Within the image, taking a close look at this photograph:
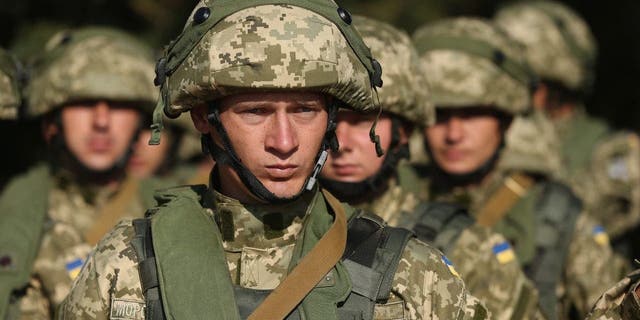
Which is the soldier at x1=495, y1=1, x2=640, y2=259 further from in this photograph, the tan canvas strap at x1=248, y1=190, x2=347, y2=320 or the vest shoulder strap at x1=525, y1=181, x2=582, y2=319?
the tan canvas strap at x1=248, y1=190, x2=347, y2=320

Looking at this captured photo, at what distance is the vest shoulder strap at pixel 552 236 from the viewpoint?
849 cm

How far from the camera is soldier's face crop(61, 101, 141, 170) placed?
8977mm

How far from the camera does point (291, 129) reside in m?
5.31

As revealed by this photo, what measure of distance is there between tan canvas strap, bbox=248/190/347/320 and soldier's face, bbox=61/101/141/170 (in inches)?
150

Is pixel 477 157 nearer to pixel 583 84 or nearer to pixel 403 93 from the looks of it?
pixel 403 93

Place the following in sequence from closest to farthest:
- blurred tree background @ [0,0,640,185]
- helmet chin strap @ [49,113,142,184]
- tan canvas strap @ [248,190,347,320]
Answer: tan canvas strap @ [248,190,347,320], helmet chin strap @ [49,113,142,184], blurred tree background @ [0,0,640,185]

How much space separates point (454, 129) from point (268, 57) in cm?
363

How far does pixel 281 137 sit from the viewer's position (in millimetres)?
5273

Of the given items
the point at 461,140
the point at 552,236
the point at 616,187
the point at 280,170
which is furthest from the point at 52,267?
the point at 616,187

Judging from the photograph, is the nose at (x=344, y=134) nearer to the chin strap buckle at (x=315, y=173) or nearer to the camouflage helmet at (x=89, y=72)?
the chin strap buckle at (x=315, y=173)

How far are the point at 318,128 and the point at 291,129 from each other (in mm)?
154

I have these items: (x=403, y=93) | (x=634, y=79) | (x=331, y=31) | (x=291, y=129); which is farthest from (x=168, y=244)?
(x=634, y=79)

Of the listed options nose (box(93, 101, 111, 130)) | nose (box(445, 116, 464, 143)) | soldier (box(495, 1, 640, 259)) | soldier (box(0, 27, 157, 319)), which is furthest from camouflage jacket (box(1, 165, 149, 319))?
soldier (box(495, 1, 640, 259))

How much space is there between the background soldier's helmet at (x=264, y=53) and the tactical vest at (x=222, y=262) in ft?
1.52
